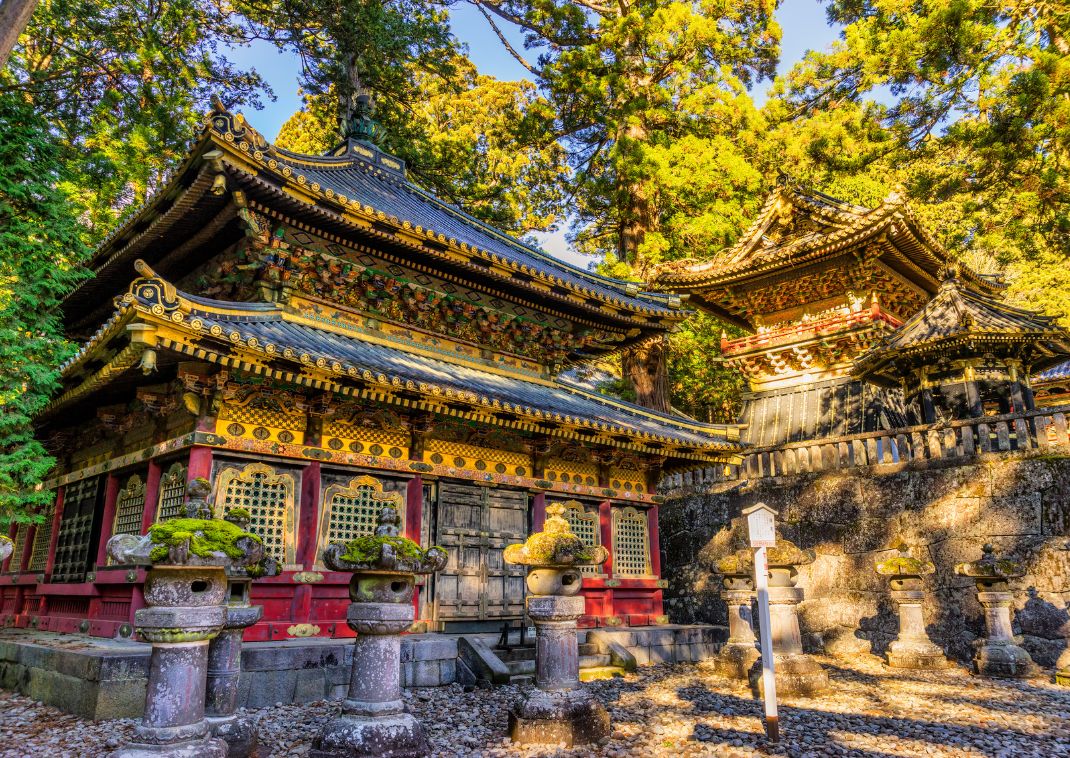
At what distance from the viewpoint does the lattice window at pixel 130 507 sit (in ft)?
33.2

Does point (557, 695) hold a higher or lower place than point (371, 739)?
higher

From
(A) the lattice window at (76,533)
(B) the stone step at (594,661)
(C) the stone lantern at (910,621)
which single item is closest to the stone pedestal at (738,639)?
(B) the stone step at (594,661)

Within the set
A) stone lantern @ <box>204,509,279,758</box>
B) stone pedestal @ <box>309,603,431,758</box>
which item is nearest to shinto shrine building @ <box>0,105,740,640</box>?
stone lantern @ <box>204,509,279,758</box>

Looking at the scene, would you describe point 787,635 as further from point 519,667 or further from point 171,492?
point 171,492

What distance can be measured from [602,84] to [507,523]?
14996mm

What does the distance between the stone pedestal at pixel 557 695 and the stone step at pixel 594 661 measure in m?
3.98

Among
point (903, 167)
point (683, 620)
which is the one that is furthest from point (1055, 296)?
point (683, 620)

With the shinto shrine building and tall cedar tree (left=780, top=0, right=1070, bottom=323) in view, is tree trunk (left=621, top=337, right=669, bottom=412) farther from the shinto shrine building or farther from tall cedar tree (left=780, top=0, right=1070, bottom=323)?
tall cedar tree (left=780, top=0, right=1070, bottom=323)

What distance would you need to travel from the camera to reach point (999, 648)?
10.4 m

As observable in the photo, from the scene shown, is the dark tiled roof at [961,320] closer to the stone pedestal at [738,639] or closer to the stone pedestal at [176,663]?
the stone pedestal at [738,639]

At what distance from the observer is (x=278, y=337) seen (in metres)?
9.27

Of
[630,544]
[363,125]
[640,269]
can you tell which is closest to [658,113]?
[640,269]

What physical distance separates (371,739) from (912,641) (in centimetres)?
973

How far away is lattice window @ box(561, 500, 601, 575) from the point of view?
1324 centimetres
